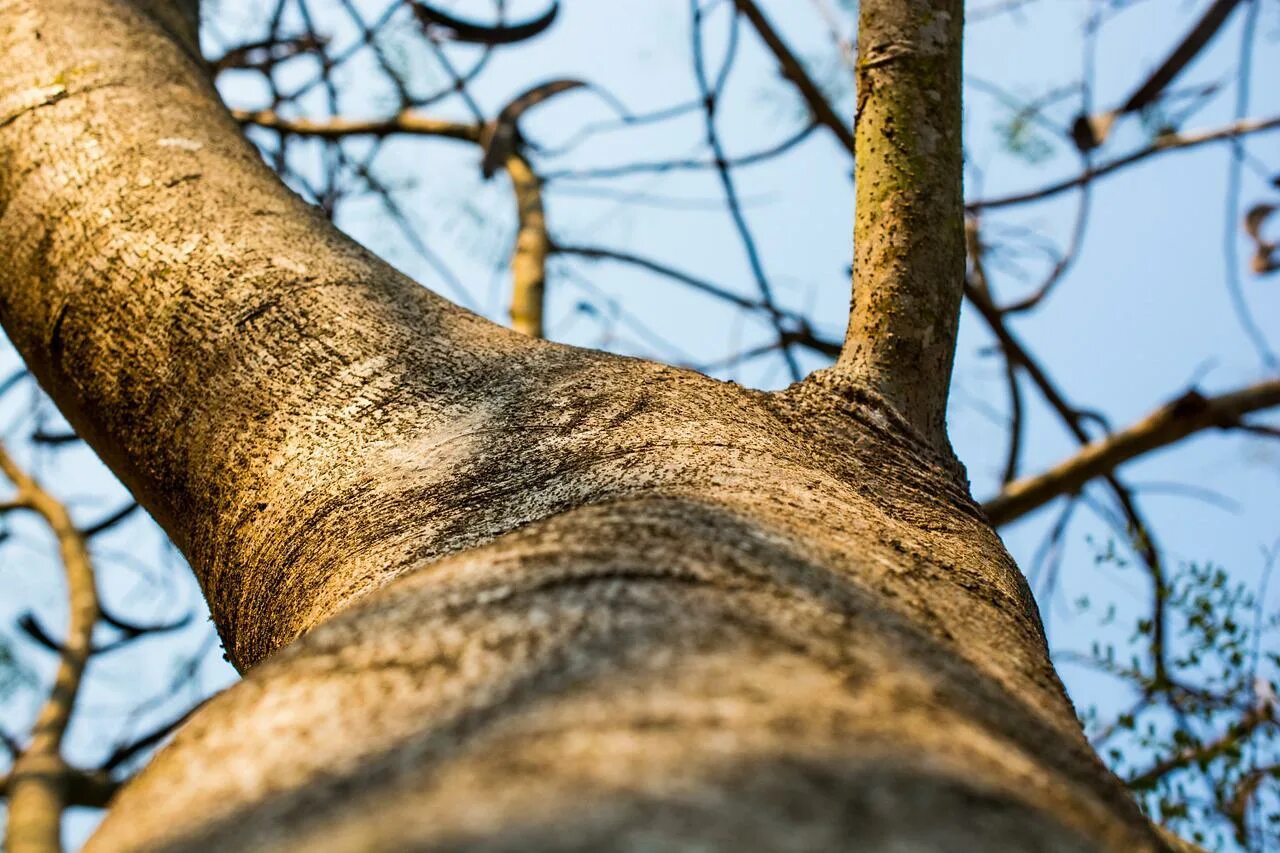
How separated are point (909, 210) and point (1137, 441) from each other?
4.73 ft

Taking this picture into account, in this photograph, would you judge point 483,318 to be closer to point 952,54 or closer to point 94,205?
point 94,205

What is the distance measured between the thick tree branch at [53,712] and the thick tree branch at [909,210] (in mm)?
1263

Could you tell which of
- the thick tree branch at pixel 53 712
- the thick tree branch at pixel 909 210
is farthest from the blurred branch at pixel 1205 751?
the thick tree branch at pixel 53 712

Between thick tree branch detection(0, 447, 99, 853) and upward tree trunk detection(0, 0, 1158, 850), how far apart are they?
0.85m

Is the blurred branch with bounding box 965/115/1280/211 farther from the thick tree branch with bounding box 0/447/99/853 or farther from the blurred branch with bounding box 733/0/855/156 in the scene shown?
the thick tree branch with bounding box 0/447/99/853

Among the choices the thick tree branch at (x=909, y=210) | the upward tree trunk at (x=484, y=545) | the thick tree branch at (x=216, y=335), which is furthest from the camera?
the thick tree branch at (x=909, y=210)

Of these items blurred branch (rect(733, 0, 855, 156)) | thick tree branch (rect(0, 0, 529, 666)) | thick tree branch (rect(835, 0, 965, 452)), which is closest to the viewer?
thick tree branch (rect(0, 0, 529, 666))

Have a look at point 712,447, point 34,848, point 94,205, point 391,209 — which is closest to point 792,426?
point 712,447

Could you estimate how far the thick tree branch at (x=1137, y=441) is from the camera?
2.26 metres

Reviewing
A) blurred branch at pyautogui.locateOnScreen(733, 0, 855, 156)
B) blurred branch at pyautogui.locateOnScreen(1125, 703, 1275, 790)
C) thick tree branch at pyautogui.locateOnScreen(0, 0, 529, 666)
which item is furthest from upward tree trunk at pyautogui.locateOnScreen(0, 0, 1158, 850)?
blurred branch at pyautogui.locateOnScreen(733, 0, 855, 156)

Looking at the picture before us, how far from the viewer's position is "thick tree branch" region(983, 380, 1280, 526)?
2.26 m

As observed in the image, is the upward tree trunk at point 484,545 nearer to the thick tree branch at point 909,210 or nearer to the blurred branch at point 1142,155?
the thick tree branch at point 909,210

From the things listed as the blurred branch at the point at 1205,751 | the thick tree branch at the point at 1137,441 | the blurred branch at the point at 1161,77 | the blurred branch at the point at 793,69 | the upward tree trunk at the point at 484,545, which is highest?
the blurred branch at the point at 1161,77

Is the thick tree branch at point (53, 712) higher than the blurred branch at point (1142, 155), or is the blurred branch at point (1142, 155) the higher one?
the blurred branch at point (1142, 155)
